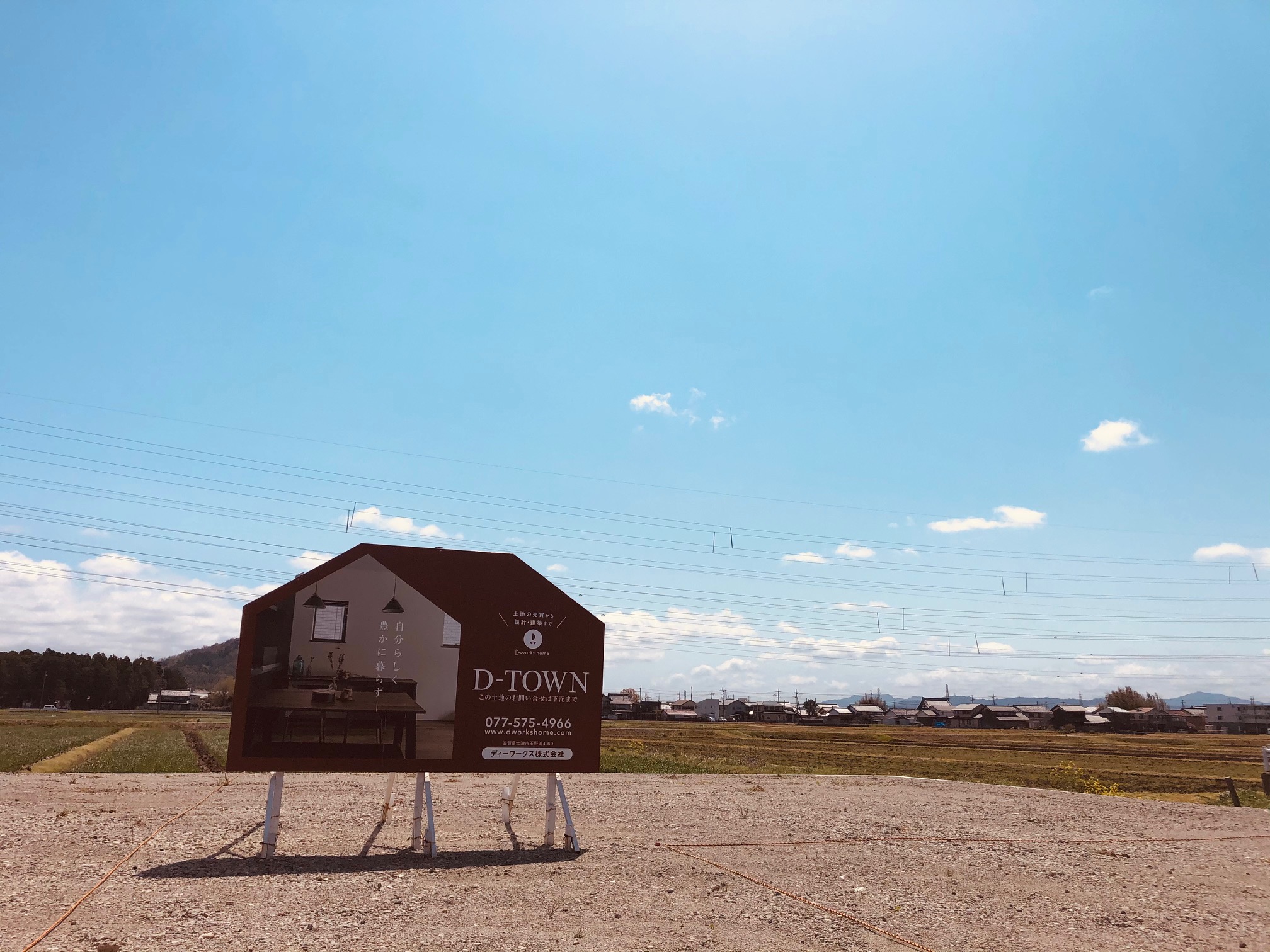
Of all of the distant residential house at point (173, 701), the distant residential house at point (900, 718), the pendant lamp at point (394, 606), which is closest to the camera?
the pendant lamp at point (394, 606)

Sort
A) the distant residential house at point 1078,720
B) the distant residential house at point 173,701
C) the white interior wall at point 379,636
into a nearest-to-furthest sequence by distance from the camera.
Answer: the white interior wall at point 379,636, the distant residential house at point 1078,720, the distant residential house at point 173,701

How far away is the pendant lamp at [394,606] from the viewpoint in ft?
52.0

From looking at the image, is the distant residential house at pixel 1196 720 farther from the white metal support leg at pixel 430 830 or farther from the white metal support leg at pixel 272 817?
the white metal support leg at pixel 272 817

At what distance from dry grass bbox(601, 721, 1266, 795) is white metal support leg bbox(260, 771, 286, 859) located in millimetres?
23728

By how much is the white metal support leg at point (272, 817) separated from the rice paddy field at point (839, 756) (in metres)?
23.2

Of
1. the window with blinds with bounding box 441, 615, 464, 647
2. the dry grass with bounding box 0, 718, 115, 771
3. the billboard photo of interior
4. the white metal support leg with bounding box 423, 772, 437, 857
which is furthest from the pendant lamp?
the dry grass with bounding box 0, 718, 115, 771

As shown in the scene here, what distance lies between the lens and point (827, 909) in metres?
12.4

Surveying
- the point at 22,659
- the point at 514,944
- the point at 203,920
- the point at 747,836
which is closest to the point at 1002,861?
the point at 747,836

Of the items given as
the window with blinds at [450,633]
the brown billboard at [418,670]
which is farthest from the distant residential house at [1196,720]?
the window with blinds at [450,633]

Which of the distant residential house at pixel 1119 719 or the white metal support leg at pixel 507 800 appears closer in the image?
the white metal support leg at pixel 507 800

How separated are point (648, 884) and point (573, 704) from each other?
4.19 m

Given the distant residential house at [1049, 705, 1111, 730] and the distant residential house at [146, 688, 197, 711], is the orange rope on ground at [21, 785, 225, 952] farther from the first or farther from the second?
the distant residential house at [146, 688, 197, 711]

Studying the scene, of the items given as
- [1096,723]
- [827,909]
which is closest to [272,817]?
[827,909]

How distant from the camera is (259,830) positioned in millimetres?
18391
